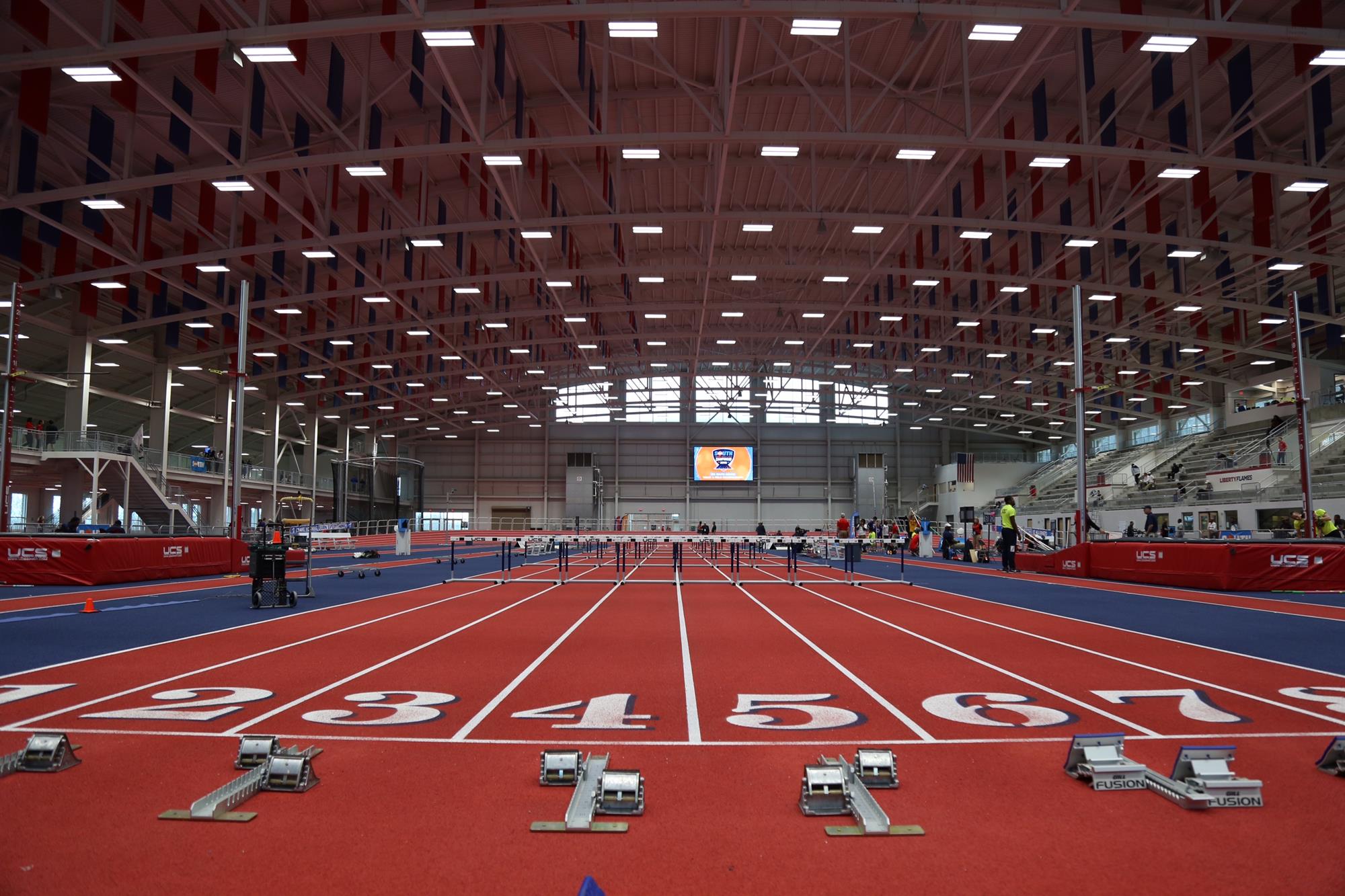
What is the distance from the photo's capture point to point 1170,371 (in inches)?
1468

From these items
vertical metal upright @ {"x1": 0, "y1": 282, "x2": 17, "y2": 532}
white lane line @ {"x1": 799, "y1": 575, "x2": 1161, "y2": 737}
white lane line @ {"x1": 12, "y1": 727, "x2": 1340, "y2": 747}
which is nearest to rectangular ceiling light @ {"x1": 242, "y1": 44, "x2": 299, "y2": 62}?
vertical metal upright @ {"x1": 0, "y1": 282, "x2": 17, "y2": 532}

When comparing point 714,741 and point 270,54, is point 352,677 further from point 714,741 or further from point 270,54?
point 270,54

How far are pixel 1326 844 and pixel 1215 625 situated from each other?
826cm

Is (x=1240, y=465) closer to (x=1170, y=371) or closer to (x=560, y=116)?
(x=1170, y=371)

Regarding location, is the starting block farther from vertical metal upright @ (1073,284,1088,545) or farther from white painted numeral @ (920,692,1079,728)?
vertical metal upright @ (1073,284,1088,545)

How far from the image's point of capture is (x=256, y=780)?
365 centimetres

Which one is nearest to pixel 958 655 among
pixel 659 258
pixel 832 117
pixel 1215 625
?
pixel 1215 625

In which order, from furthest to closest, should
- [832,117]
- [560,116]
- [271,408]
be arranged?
1. [271,408]
2. [560,116]
3. [832,117]

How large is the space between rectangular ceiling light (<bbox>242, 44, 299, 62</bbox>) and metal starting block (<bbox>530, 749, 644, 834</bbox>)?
568 inches

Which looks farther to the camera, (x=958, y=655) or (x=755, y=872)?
(x=958, y=655)

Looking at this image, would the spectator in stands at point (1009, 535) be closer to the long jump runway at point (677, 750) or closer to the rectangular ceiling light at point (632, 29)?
the long jump runway at point (677, 750)

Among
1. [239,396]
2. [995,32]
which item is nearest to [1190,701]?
[995,32]

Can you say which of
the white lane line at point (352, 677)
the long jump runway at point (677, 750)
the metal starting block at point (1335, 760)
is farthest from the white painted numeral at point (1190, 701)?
the white lane line at point (352, 677)

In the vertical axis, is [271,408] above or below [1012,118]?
below
